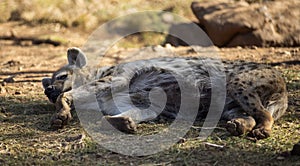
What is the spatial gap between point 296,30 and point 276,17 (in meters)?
0.32

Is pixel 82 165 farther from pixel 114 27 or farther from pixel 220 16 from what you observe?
pixel 114 27

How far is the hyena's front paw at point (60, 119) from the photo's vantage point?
374 centimetres

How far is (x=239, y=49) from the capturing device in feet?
22.4

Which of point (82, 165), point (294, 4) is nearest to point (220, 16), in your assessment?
point (294, 4)

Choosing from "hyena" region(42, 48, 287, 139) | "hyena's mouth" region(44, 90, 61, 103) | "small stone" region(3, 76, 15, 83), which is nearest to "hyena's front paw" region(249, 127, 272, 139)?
"hyena" region(42, 48, 287, 139)

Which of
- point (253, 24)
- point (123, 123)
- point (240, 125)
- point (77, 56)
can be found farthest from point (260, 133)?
point (253, 24)

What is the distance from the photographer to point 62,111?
3.87 meters

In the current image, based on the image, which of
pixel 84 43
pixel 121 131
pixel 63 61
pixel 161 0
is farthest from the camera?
pixel 161 0

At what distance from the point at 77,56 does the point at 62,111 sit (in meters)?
0.92

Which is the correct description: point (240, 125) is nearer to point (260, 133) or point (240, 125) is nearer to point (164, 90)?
point (260, 133)

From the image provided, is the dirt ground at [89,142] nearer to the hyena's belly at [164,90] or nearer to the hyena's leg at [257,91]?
the hyena's leg at [257,91]

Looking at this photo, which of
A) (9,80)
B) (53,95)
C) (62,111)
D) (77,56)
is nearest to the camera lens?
(62,111)

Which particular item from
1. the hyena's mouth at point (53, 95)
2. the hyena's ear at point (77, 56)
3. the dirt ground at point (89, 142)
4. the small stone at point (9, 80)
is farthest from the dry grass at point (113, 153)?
the small stone at point (9, 80)

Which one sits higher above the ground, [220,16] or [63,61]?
[220,16]
